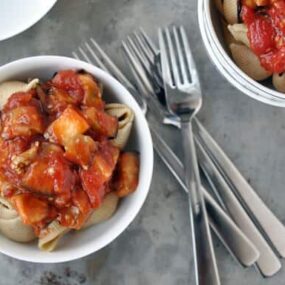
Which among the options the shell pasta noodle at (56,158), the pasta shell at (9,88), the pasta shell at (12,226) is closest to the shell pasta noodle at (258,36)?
the shell pasta noodle at (56,158)

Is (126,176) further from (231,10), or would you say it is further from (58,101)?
(231,10)

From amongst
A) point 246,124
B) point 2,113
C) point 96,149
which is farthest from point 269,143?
point 2,113

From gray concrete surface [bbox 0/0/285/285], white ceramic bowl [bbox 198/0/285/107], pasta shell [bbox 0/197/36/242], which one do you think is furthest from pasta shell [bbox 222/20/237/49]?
pasta shell [bbox 0/197/36/242]

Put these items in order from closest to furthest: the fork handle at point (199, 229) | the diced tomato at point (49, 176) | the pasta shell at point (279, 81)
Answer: the diced tomato at point (49, 176) < the pasta shell at point (279, 81) < the fork handle at point (199, 229)

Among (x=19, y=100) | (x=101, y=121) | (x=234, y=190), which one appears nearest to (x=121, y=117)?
(x=101, y=121)

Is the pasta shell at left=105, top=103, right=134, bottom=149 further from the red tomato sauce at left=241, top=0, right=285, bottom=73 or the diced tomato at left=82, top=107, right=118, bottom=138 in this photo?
the red tomato sauce at left=241, top=0, right=285, bottom=73

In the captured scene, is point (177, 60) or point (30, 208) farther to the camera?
point (177, 60)

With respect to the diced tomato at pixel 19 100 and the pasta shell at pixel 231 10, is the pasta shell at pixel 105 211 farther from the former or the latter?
the pasta shell at pixel 231 10
